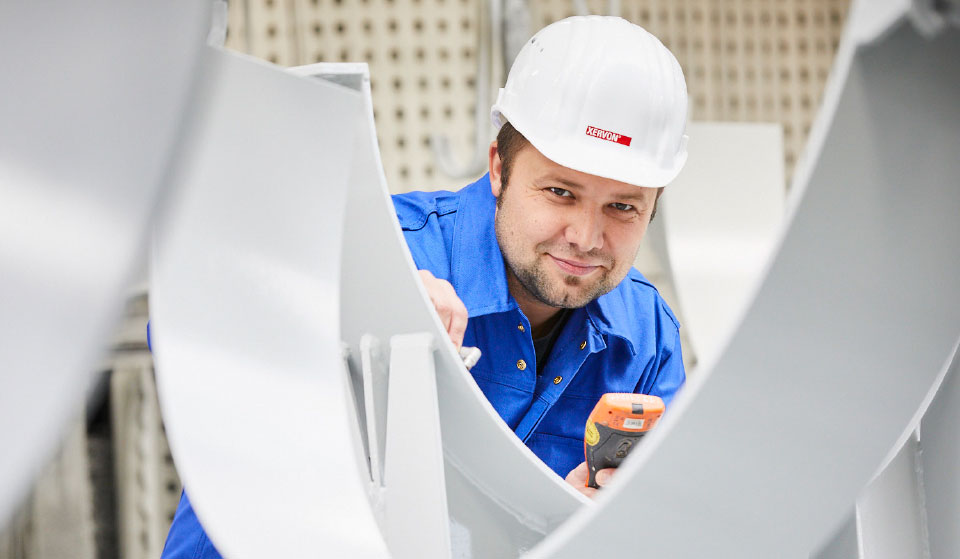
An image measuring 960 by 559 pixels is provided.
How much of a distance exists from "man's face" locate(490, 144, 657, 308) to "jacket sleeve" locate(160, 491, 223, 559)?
0.58m

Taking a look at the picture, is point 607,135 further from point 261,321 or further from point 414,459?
point 261,321

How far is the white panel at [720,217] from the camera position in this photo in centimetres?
243

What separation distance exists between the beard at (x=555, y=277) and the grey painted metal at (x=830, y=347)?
923 mm

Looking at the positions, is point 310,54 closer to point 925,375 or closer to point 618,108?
point 618,108

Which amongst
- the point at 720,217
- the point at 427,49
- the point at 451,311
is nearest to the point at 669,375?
the point at 451,311

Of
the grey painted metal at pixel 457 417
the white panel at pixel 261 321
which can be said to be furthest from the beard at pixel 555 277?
the white panel at pixel 261 321

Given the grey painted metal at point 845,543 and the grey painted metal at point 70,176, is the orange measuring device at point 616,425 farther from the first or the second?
the grey painted metal at point 70,176

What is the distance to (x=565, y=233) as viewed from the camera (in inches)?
51.4

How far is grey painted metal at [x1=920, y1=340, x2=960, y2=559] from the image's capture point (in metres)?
0.49

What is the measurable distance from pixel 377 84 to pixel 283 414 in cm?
209

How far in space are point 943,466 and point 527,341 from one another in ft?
2.85

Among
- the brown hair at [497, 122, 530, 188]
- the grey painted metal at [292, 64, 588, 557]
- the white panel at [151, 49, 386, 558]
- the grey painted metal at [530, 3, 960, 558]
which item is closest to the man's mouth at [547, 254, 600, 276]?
the brown hair at [497, 122, 530, 188]

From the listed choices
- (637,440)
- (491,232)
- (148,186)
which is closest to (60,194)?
(148,186)

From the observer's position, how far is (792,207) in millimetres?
350
